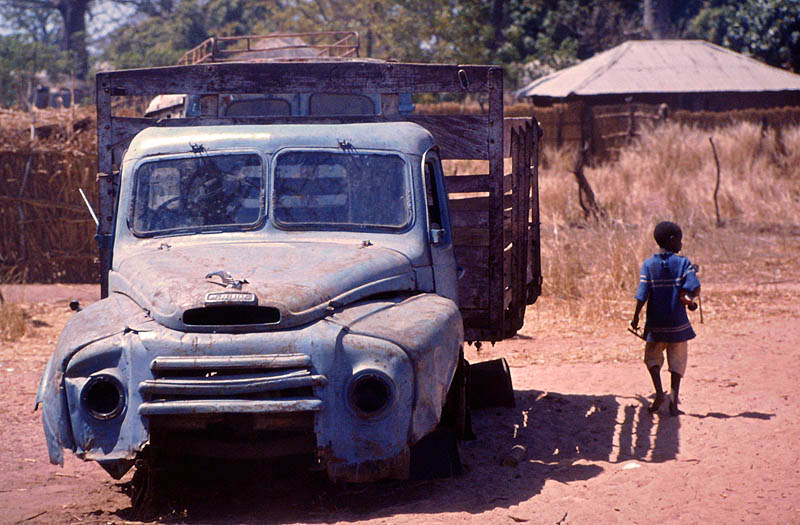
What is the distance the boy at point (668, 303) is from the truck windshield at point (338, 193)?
6.87 ft

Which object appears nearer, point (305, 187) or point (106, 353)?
point (106, 353)

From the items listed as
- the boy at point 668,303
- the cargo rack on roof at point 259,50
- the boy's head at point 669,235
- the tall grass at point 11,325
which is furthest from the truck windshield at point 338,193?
the tall grass at point 11,325

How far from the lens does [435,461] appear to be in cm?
550

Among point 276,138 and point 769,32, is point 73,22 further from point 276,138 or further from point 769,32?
point 276,138

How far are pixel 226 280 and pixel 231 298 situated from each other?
0.24 m

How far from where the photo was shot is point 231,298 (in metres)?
4.58

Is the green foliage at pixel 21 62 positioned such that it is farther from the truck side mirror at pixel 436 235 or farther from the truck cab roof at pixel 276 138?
the truck side mirror at pixel 436 235

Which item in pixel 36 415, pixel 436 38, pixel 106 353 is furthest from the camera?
pixel 436 38

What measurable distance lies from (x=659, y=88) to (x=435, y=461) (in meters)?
23.1

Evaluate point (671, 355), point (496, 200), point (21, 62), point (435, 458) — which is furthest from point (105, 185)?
point (21, 62)

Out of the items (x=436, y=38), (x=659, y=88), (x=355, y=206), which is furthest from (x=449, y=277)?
(x=436, y=38)

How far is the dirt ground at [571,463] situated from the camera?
4.97 metres

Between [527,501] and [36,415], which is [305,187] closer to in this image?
[527,501]

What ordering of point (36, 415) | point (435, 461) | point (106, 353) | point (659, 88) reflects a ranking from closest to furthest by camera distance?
point (106, 353) → point (435, 461) → point (36, 415) → point (659, 88)
